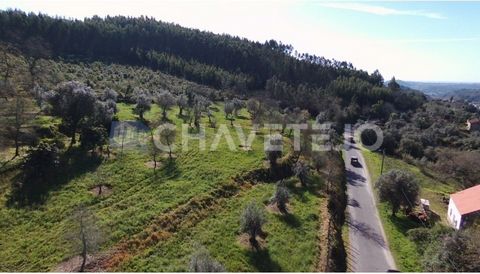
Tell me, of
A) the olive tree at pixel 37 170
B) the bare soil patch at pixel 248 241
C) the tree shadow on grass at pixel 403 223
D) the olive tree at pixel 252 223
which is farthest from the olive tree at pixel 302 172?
the olive tree at pixel 37 170

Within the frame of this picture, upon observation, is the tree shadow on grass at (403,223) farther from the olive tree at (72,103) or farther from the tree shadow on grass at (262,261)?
the olive tree at (72,103)

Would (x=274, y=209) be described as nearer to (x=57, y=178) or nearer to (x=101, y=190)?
(x=101, y=190)

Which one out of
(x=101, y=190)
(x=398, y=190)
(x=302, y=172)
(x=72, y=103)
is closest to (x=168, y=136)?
(x=72, y=103)

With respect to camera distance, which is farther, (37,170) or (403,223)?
(403,223)

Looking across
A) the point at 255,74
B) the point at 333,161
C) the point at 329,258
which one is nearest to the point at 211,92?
the point at 255,74

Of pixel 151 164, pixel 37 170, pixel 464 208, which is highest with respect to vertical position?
pixel 37 170
